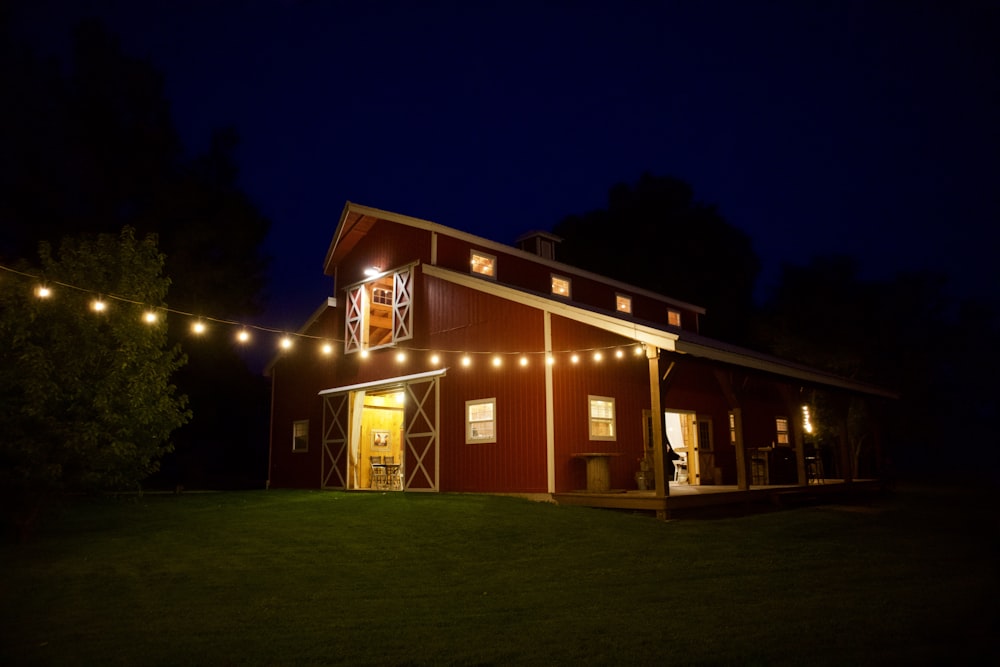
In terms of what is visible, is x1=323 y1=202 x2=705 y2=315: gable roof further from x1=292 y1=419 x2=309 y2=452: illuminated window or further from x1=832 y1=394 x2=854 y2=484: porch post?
x1=832 y1=394 x2=854 y2=484: porch post

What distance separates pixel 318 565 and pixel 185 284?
2173 cm

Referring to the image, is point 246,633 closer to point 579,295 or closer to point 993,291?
point 579,295

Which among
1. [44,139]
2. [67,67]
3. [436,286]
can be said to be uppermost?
[67,67]

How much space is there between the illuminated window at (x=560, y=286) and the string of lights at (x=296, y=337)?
4.20m

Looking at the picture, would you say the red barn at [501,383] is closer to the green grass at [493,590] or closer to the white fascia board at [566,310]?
the white fascia board at [566,310]

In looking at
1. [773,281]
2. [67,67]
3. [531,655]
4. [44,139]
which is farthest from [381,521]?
[773,281]

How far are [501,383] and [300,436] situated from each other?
28.0 ft

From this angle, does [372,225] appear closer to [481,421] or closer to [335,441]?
[335,441]

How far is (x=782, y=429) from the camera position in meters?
22.4

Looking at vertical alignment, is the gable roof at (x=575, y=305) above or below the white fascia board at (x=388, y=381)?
above

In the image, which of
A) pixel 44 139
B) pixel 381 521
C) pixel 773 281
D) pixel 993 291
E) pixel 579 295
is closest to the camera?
pixel 381 521

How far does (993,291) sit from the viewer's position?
104 meters

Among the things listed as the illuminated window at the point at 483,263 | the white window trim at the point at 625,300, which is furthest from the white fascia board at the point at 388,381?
the white window trim at the point at 625,300

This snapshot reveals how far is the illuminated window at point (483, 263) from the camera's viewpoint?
16.8 meters
